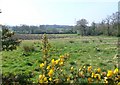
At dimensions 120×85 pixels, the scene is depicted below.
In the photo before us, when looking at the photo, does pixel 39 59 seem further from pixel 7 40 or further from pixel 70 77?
pixel 70 77

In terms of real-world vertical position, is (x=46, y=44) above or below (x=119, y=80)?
above

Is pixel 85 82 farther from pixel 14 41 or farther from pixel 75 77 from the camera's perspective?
pixel 14 41

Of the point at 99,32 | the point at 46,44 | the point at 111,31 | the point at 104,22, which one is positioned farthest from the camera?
the point at 104,22

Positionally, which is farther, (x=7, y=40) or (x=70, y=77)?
(x=7, y=40)

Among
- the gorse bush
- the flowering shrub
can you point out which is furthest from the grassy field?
the flowering shrub

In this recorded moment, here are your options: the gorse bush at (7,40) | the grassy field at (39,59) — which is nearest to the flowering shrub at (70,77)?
the gorse bush at (7,40)


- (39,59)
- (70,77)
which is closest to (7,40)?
(70,77)

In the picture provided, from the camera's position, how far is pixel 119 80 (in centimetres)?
564

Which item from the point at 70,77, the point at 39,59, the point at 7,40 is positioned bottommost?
the point at 39,59

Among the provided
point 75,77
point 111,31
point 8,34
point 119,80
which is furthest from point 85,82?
point 111,31

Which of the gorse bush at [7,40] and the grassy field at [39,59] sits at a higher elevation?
the gorse bush at [7,40]

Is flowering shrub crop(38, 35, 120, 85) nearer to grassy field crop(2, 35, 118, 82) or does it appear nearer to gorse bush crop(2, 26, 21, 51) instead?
gorse bush crop(2, 26, 21, 51)

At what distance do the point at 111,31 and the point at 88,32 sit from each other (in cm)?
1193

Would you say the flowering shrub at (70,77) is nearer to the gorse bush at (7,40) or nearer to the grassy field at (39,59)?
the gorse bush at (7,40)
